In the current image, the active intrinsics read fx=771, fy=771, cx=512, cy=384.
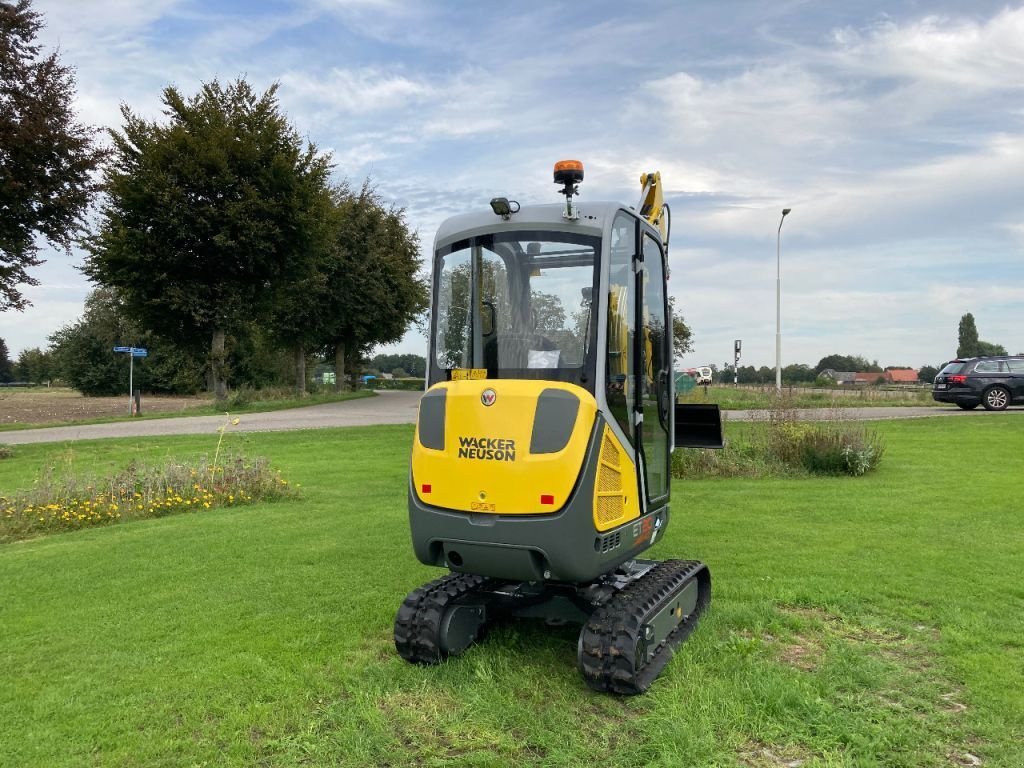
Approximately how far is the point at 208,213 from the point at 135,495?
1872cm

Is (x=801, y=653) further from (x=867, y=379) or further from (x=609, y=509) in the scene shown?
(x=867, y=379)

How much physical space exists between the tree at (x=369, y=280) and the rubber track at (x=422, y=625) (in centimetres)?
3272

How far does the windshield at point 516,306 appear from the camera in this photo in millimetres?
4508

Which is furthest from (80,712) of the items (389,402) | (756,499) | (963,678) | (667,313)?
(389,402)

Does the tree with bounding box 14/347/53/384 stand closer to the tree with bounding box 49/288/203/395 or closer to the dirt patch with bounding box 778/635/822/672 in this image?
the tree with bounding box 49/288/203/395

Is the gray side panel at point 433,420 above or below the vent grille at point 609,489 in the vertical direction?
above

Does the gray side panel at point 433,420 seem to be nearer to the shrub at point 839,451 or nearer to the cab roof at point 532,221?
the cab roof at point 532,221

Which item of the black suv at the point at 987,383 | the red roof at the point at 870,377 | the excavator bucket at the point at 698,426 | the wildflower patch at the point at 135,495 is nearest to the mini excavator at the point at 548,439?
the excavator bucket at the point at 698,426

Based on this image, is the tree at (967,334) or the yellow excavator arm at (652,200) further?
the tree at (967,334)

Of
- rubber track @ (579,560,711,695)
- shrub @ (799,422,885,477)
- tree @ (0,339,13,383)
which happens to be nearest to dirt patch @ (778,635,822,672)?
rubber track @ (579,560,711,695)

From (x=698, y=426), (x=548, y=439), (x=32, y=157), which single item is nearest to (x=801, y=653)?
(x=698, y=426)

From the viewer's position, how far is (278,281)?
1171 inches

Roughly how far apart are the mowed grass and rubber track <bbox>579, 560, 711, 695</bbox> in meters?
0.11

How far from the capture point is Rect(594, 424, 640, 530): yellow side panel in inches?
169
